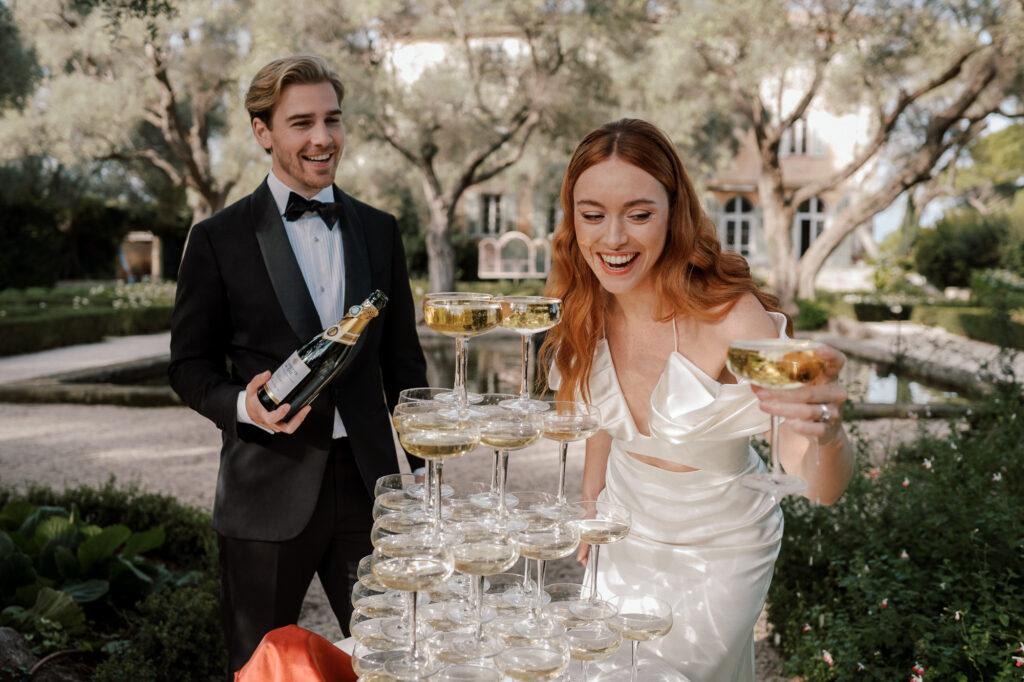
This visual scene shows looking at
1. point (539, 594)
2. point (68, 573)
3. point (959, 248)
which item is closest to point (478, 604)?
point (539, 594)

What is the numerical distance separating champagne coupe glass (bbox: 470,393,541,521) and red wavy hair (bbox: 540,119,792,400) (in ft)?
2.82

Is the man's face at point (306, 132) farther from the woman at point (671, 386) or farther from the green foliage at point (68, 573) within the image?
the green foliage at point (68, 573)

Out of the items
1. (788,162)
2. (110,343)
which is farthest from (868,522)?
(788,162)

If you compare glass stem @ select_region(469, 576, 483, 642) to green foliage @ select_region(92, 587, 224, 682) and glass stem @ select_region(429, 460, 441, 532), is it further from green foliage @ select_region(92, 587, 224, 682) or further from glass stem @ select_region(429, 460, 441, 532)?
green foliage @ select_region(92, 587, 224, 682)

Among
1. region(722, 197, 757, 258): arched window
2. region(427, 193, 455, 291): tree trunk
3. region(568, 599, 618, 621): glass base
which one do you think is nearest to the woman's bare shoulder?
region(568, 599, 618, 621): glass base

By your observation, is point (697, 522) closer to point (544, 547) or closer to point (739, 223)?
point (544, 547)

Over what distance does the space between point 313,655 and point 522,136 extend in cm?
1994

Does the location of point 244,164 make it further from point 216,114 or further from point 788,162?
point 788,162

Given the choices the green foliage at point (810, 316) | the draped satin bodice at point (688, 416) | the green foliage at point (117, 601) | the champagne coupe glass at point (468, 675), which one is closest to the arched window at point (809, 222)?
the green foliage at point (810, 316)

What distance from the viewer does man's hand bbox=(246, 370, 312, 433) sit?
2146 mm

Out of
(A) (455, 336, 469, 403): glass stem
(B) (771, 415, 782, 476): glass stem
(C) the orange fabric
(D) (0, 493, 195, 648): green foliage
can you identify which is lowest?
(D) (0, 493, 195, 648): green foliage

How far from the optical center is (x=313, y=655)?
5.26 ft

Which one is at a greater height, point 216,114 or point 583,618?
point 216,114

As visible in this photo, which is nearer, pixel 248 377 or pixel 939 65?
pixel 248 377
